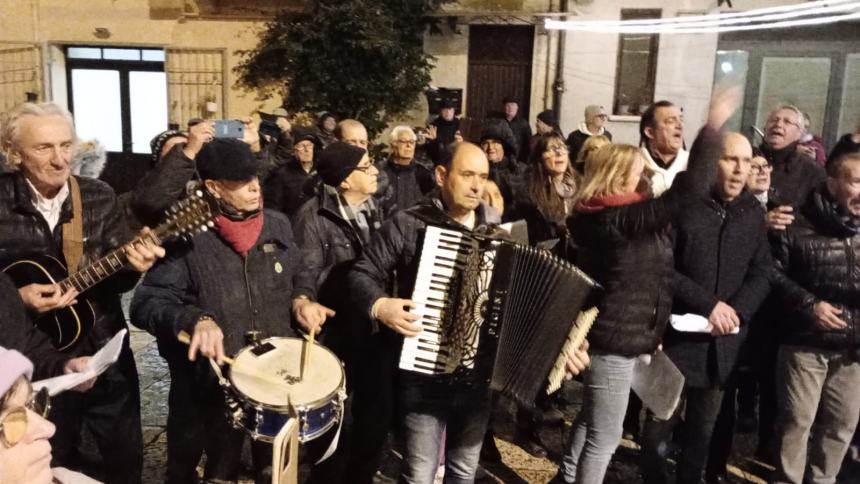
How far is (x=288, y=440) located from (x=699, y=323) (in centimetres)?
256

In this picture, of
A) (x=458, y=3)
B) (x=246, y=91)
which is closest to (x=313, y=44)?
(x=246, y=91)

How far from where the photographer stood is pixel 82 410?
3289mm

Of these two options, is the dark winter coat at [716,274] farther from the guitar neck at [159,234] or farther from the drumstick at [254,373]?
the guitar neck at [159,234]

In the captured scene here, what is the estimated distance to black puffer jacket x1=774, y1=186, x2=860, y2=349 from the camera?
3662mm

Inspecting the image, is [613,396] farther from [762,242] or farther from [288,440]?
[288,440]

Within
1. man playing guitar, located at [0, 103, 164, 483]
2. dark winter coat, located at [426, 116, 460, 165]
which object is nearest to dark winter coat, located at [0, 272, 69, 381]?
man playing guitar, located at [0, 103, 164, 483]

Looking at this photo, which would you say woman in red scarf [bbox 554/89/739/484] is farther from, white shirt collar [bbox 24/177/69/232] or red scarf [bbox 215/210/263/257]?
white shirt collar [bbox 24/177/69/232]

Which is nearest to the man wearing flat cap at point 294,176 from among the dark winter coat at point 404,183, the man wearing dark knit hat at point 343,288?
the dark winter coat at point 404,183

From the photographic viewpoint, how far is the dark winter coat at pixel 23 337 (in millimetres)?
2594

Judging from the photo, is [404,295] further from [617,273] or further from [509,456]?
[509,456]

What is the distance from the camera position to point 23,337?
8.85 feet

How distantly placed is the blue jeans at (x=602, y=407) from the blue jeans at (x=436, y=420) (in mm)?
568

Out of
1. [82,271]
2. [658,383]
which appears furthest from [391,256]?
[658,383]

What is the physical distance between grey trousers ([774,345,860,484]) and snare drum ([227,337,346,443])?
2550 millimetres
